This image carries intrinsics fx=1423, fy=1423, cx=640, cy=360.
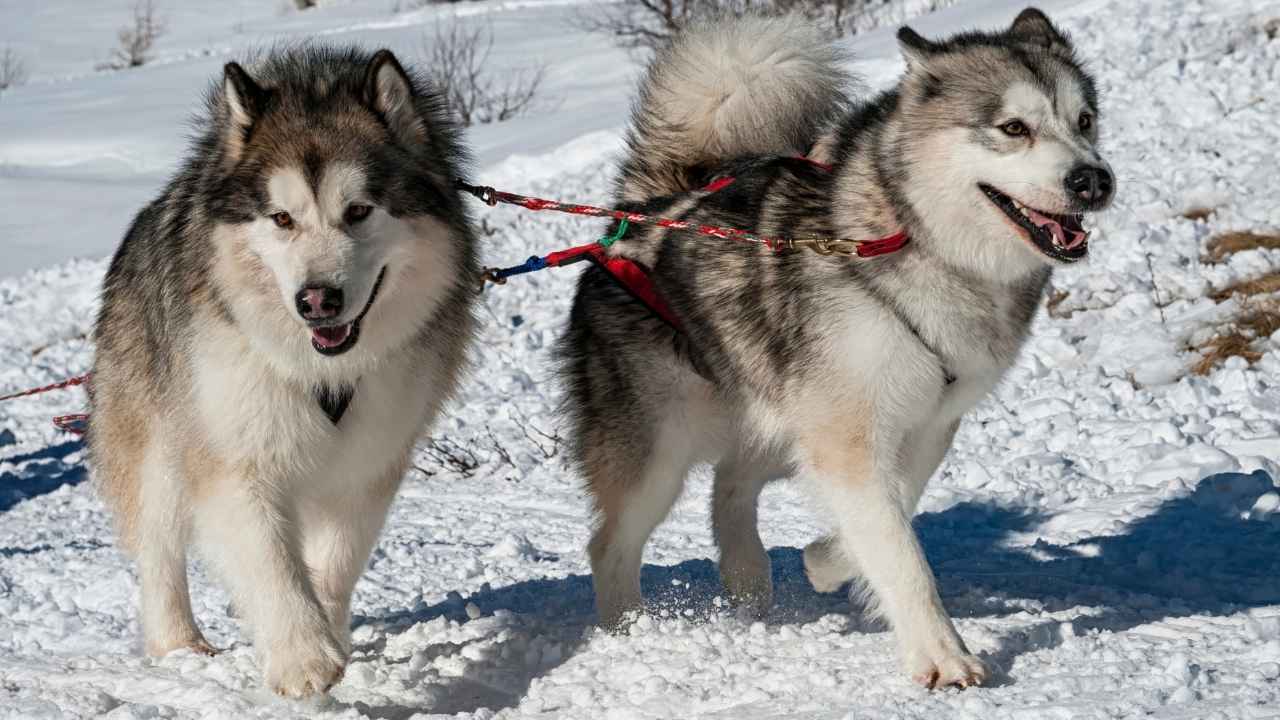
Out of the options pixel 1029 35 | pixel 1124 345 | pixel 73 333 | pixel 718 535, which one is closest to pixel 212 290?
pixel 718 535

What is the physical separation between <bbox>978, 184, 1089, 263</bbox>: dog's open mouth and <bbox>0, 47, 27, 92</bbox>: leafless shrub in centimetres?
2166

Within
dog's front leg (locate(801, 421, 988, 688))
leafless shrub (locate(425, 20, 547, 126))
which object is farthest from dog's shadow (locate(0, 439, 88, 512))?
leafless shrub (locate(425, 20, 547, 126))

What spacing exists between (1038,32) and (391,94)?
67.6 inches

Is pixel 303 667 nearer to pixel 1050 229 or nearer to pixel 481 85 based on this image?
pixel 1050 229

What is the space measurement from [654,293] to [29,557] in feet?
9.88

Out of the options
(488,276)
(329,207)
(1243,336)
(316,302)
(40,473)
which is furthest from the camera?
(40,473)

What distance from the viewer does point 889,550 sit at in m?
3.46

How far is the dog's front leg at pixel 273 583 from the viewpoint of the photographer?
3369 millimetres

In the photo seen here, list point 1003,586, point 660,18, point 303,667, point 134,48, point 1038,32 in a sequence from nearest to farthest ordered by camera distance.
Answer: point 303,667, point 1038,32, point 1003,586, point 660,18, point 134,48

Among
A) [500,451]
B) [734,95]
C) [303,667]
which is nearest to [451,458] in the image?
[500,451]

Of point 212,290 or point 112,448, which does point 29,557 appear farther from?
point 212,290

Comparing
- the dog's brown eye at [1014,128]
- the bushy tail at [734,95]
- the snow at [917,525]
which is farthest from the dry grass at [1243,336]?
the dog's brown eye at [1014,128]

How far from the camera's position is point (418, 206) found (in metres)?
3.45

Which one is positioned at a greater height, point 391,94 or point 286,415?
point 391,94
